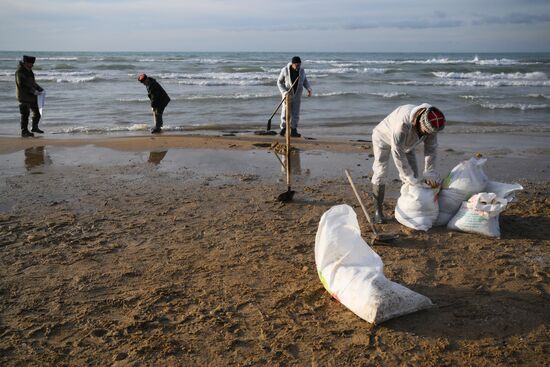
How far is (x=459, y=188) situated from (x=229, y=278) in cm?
230

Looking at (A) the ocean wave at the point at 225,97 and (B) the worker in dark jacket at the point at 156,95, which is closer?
(B) the worker in dark jacket at the point at 156,95

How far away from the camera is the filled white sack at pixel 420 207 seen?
4.14 meters

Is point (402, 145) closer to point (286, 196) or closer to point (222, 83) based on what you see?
point (286, 196)

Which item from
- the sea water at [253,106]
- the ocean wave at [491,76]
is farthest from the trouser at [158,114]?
the ocean wave at [491,76]

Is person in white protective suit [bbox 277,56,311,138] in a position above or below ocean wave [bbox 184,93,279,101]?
above

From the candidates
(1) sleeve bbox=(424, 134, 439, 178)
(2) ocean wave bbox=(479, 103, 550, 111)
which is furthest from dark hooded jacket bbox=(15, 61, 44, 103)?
(2) ocean wave bbox=(479, 103, 550, 111)

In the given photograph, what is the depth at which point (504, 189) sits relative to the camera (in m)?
4.20

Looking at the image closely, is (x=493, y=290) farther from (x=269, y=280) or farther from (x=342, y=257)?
(x=269, y=280)

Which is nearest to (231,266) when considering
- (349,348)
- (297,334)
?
(297,334)

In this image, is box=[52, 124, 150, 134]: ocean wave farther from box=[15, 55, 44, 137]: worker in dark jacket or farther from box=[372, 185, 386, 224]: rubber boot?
box=[372, 185, 386, 224]: rubber boot

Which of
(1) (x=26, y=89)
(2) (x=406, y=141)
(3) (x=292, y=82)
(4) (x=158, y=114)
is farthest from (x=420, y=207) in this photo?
(1) (x=26, y=89)

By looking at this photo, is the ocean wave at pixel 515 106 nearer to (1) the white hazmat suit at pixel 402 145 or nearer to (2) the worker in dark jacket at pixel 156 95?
(2) the worker in dark jacket at pixel 156 95

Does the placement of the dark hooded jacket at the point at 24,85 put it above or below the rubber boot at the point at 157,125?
above

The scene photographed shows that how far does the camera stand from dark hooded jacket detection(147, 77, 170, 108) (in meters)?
9.02
